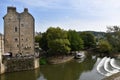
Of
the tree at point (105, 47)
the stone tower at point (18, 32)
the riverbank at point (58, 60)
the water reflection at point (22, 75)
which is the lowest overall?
the water reflection at point (22, 75)

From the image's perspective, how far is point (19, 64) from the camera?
151 feet

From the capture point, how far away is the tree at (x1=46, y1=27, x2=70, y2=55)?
200 ft

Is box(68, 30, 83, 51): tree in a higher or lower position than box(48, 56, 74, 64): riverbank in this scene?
higher

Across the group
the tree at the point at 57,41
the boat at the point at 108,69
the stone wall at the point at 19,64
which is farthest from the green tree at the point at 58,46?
the stone wall at the point at 19,64

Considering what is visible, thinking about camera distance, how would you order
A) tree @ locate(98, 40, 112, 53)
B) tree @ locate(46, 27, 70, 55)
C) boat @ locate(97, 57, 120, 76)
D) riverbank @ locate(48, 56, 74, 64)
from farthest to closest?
tree @ locate(98, 40, 112, 53), tree @ locate(46, 27, 70, 55), riverbank @ locate(48, 56, 74, 64), boat @ locate(97, 57, 120, 76)

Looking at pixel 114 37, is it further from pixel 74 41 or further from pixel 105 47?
pixel 74 41

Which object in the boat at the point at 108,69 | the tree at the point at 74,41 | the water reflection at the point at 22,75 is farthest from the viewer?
the tree at the point at 74,41

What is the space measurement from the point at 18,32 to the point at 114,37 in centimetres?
4740

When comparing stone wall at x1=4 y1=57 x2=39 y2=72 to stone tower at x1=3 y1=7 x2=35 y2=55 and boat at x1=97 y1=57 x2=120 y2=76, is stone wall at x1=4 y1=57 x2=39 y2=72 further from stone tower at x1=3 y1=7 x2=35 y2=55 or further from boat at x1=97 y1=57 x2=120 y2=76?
boat at x1=97 y1=57 x2=120 y2=76

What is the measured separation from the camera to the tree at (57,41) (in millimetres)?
60934

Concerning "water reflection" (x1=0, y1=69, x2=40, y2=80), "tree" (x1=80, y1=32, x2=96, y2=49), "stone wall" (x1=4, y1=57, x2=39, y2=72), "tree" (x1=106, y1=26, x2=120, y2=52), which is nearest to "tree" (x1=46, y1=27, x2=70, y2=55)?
"stone wall" (x1=4, y1=57, x2=39, y2=72)

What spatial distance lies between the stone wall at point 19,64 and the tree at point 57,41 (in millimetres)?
14123

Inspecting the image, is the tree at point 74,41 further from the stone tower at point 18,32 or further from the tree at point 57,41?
the stone tower at point 18,32

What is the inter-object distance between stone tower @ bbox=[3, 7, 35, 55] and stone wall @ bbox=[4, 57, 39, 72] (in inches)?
249
